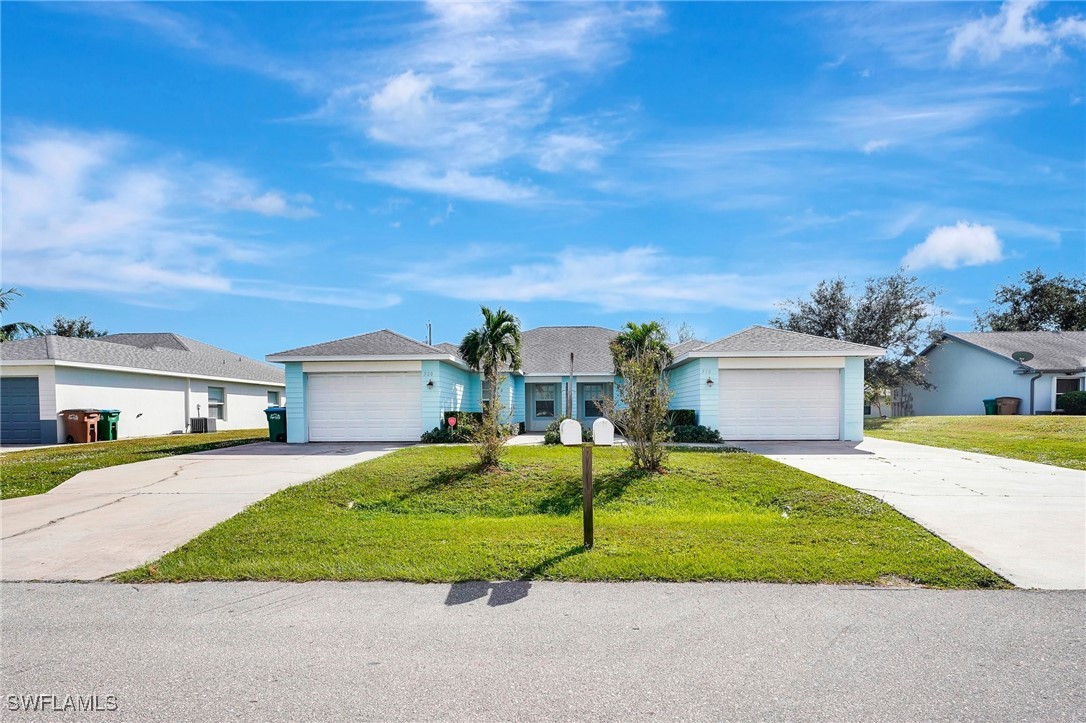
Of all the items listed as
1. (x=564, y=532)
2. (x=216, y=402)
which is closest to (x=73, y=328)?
(x=216, y=402)

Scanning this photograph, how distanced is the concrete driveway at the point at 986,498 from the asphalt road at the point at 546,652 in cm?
102

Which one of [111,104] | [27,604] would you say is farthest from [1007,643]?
[111,104]

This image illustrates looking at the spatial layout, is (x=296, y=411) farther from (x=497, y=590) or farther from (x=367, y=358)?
(x=497, y=590)

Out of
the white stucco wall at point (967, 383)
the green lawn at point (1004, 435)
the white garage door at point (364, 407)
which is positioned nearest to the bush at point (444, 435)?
the white garage door at point (364, 407)

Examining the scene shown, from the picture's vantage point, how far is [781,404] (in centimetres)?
1719

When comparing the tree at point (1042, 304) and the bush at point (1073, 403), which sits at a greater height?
the tree at point (1042, 304)

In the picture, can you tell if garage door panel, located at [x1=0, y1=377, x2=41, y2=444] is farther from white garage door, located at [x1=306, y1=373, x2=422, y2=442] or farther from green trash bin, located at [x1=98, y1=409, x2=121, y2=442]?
white garage door, located at [x1=306, y1=373, x2=422, y2=442]

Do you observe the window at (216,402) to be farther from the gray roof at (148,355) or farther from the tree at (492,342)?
the tree at (492,342)

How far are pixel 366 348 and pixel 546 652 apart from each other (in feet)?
48.2

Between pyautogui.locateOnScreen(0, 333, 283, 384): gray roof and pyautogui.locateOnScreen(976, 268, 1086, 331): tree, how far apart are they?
172 ft

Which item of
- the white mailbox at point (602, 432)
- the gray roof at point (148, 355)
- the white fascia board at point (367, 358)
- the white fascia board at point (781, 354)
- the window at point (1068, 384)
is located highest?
the gray roof at point (148, 355)

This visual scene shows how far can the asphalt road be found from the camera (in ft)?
10.4

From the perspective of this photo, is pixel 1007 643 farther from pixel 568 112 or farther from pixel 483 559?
pixel 568 112

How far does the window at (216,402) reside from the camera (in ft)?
90.6
